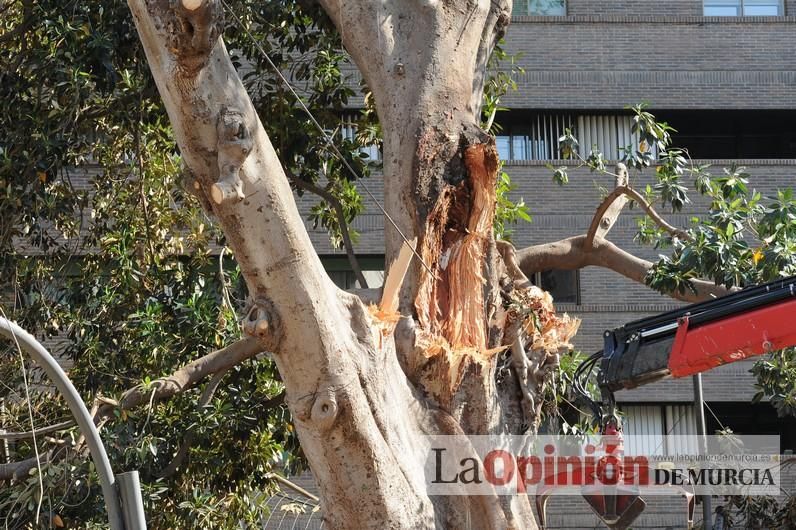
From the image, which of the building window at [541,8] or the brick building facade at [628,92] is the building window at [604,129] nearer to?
the brick building facade at [628,92]

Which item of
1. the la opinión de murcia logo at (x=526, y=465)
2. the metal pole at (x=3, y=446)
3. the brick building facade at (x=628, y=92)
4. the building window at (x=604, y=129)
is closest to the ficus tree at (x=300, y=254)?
the la opinión de murcia logo at (x=526, y=465)

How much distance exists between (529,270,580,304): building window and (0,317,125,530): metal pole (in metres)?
13.6

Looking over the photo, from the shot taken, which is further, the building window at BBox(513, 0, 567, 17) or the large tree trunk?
the building window at BBox(513, 0, 567, 17)

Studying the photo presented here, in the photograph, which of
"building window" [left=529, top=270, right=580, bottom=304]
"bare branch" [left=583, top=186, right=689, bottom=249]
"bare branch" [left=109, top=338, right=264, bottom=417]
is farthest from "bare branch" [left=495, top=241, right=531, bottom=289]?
"building window" [left=529, top=270, right=580, bottom=304]

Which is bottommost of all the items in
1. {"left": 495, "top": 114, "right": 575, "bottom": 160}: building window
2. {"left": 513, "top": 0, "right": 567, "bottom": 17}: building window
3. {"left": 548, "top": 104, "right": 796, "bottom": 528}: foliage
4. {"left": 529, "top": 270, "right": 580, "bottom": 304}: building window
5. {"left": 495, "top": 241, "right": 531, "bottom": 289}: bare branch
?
{"left": 495, "top": 241, "right": 531, "bottom": 289}: bare branch

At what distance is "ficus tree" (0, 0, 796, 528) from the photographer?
20.2ft

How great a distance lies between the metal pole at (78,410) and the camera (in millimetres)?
6156

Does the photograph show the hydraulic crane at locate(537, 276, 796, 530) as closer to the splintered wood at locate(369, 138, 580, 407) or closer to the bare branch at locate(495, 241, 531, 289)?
the bare branch at locate(495, 241, 531, 289)

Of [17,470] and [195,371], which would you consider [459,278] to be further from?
[17,470]

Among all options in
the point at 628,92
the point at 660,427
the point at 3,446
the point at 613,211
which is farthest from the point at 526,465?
the point at 628,92

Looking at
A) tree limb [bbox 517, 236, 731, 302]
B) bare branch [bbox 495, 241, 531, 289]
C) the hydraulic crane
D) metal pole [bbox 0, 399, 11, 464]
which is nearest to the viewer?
the hydraulic crane

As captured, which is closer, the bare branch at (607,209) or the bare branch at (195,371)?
the bare branch at (195,371)

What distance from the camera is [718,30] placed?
800 inches

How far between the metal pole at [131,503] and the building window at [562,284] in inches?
534
